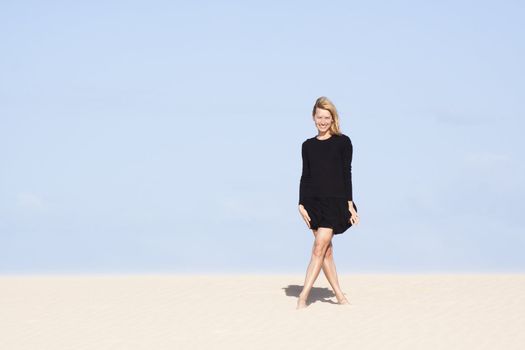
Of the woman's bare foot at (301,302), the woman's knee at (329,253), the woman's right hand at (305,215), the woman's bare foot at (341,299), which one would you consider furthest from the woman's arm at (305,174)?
the woman's bare foot at (341,299)

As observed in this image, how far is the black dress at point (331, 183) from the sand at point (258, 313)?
1149 mm

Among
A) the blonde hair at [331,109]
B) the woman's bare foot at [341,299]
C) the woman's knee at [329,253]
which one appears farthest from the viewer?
the woman's bare foot at [341,299]

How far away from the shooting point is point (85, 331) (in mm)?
10930

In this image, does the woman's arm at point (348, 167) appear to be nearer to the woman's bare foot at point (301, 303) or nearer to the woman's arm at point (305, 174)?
the woman's arm at point (305, 174)

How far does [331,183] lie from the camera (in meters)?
11.6

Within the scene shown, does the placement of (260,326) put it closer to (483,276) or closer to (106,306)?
(106,306)

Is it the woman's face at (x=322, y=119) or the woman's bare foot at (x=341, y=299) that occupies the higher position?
the woman's face at (x=322, y=119)

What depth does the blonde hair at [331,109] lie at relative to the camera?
11477 mm

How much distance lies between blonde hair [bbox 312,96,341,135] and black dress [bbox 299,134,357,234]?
0.24 ft

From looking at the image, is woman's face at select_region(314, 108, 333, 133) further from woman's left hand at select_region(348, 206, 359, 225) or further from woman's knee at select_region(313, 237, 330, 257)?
woman's knee at select_region(313, 237, 330, 257)

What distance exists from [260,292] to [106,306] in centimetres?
222

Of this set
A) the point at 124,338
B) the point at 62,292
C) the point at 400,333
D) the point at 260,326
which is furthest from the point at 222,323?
the point at 62,292

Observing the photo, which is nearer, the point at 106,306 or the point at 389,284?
the point at 106,306

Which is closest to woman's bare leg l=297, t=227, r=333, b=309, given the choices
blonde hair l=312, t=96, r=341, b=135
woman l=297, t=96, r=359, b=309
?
woman l=297, t=96, r=359, b=309
